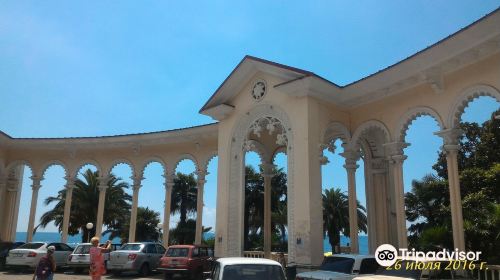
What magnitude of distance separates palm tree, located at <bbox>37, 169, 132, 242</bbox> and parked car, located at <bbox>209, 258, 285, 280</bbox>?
2592 cm

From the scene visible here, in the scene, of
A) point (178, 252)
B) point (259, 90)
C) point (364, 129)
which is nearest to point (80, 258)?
point (178, 252)

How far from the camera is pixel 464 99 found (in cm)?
1297

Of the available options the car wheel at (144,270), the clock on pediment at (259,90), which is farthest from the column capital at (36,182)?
the clock on pediment at (259,90)

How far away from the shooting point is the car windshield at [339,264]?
1112 cm

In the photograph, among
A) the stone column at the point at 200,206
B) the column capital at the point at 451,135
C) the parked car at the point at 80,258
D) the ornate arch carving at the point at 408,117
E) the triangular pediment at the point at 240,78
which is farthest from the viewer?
the stone column at the point at 200,206

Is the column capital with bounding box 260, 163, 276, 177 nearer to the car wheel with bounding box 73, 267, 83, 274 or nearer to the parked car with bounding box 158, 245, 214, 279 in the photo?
the parked car with bounding box 158, 245, 214, 279

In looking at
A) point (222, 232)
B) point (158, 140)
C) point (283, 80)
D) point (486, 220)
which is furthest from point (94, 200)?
point (486, 220)

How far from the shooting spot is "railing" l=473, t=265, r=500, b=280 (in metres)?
11.2

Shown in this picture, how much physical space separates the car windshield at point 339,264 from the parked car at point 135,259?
331 inches

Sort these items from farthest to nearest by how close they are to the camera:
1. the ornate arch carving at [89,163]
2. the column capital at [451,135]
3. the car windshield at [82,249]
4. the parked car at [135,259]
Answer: the ornate arch carving at [89,163]
the car windshield at [82,249]
the parked car at [135,259]
the column capital at [451,135]

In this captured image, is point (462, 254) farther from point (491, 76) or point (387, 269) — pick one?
point (491, 76)

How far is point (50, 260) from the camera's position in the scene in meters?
11.0

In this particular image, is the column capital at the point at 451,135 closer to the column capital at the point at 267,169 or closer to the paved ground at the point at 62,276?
the column capital at the point at 267,169

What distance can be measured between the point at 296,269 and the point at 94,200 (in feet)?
76.2
